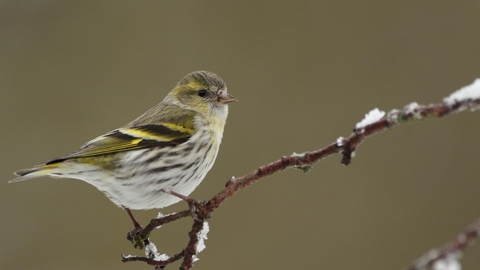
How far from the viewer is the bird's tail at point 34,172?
153cm

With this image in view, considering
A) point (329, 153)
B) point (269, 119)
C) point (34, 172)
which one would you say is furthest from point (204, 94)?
point (329, 153)

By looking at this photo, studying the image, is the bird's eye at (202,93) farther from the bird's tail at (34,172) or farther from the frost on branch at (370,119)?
the frost on branch at (370,119)

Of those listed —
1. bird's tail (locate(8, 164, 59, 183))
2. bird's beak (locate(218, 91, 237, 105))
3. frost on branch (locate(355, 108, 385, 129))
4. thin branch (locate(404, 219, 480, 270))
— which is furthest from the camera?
bird's beak (locate(218, 91, 237, 105))

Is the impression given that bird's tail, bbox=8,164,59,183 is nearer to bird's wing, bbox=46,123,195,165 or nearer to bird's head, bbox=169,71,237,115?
bird's wing, bbox=46,123,195,165

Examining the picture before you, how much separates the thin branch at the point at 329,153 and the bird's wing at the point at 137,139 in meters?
0.67

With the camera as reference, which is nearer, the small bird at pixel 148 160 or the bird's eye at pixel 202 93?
the small bird at pixel 148 160

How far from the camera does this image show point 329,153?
81cm

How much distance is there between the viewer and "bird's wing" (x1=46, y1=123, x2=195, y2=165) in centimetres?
178

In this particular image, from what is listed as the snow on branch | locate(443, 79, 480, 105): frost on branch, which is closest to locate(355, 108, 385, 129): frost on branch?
the snow on branch

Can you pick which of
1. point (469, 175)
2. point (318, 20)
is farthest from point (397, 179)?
point (318, 20)

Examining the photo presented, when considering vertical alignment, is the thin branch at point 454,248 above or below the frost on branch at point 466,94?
below

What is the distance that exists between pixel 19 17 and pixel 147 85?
1.31 m

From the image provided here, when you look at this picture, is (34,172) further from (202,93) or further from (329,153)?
(329,153)

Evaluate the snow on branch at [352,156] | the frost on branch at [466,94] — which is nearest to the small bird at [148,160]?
the snow on branch at [352,156]
